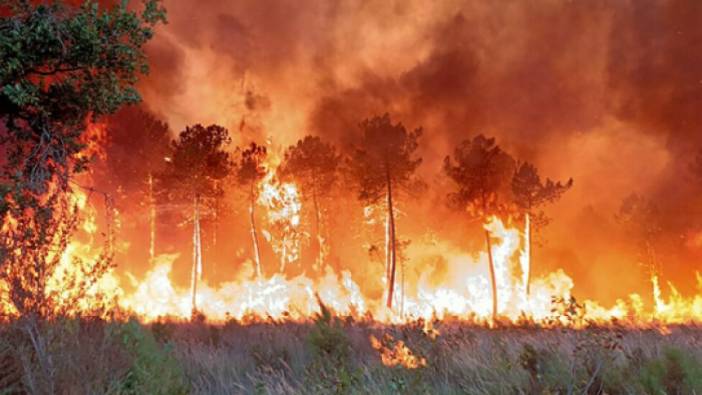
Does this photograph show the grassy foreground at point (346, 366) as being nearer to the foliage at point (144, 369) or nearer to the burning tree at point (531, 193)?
the foliage at point (144, 369)

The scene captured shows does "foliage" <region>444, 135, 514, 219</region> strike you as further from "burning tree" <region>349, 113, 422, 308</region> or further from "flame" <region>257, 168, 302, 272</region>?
"flame" <region>257, 168, 302, 272</region>

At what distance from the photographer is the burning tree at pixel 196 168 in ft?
101

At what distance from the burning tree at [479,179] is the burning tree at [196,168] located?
15031 millimetres

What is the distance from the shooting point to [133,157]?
42.7 meters

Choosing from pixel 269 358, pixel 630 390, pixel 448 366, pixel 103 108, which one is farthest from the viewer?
pixel 103 108

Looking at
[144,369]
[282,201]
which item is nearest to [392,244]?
[282,201]

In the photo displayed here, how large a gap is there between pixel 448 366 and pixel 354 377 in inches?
72.4

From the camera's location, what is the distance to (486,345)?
8859mm

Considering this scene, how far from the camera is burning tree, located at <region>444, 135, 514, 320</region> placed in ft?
98.6

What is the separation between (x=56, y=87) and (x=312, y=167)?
95.8 ft

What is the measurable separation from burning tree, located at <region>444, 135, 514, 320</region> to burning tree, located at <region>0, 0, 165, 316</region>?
22.8 m

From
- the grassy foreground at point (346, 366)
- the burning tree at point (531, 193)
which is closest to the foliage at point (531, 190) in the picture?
the burning tree at point (531, 193)

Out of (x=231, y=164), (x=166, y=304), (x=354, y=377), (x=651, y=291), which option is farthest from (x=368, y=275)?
(x=354, y=377)

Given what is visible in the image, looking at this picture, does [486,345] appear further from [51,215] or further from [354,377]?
[51,215]
